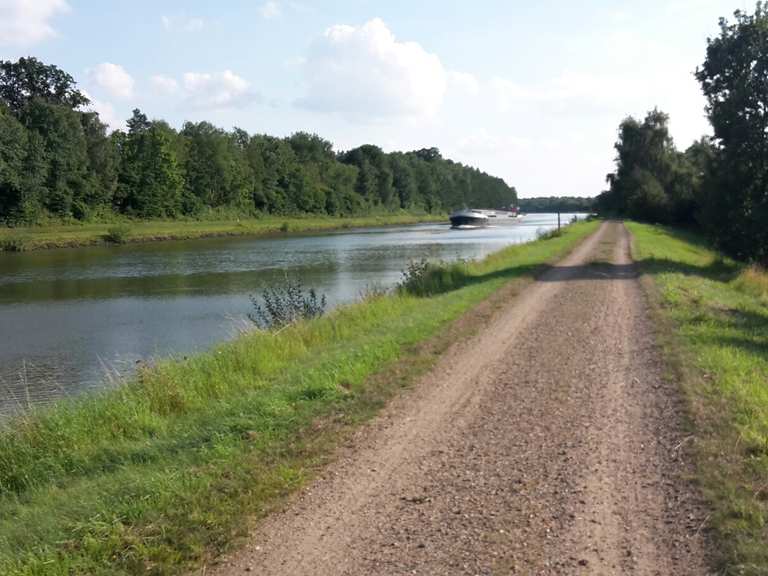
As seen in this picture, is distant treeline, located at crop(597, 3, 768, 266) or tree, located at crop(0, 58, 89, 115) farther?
tree, located at crop(0, 58, 89, 115)

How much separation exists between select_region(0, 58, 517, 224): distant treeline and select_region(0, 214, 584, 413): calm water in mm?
19454

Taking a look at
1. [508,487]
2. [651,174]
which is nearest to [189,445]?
[508,487]

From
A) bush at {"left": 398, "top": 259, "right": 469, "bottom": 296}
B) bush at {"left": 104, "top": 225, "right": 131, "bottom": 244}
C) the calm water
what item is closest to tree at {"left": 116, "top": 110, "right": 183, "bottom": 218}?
bush at {"left": 104, "top": 225, "right": 131, "bottom": 244}

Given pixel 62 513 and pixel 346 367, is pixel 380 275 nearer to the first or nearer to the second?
pixel 346 367

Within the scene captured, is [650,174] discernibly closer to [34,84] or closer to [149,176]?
[149,176]

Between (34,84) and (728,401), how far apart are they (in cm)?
9964

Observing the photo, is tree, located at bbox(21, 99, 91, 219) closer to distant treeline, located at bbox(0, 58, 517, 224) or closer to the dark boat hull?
distant treeline, located at bbox(0, 58, 517, 224)

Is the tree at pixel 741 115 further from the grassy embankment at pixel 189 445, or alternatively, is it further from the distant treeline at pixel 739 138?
the grassy embankment at pixel 189 445

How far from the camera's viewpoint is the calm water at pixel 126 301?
16.1 meters

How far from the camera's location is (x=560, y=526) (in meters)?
5.02

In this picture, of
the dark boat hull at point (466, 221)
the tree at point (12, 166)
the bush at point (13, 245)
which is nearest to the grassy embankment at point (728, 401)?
the bush at point (13, 245)

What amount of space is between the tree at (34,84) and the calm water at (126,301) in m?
46.0

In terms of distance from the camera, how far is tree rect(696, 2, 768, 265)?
23.7 metres

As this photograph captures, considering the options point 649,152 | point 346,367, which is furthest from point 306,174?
point 346,367
